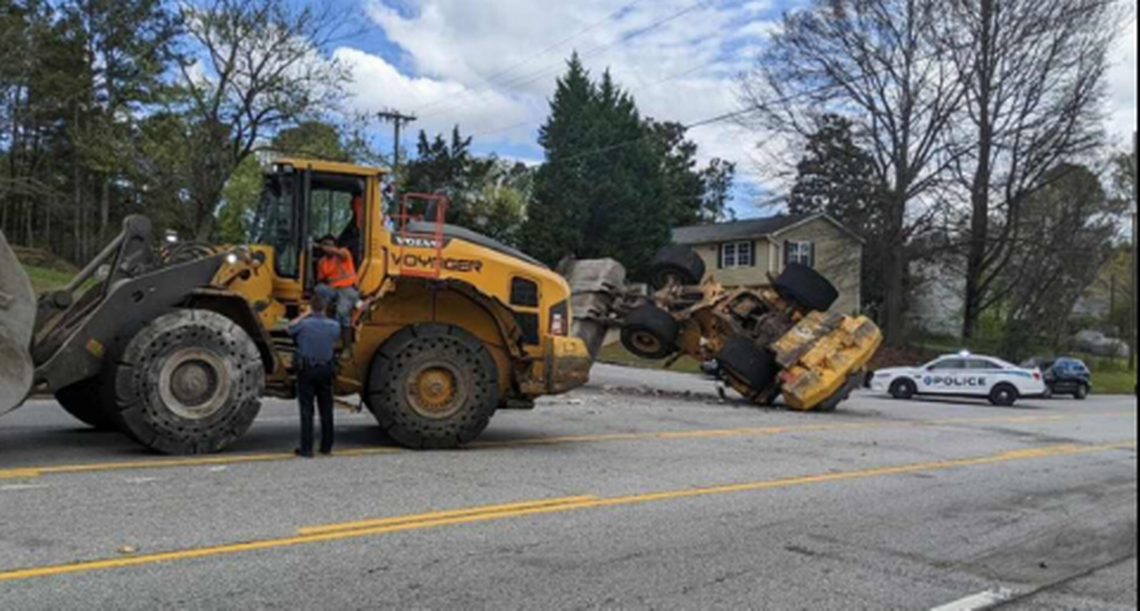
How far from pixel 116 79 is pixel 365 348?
1545 inches

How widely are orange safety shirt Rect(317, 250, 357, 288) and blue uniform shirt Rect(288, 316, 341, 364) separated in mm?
904

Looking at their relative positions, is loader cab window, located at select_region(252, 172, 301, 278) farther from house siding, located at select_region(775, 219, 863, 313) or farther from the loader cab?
house siding, located at select_region(775, 219, 863, 313)

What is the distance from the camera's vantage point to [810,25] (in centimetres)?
4022

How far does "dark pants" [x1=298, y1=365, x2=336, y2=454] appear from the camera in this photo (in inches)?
370

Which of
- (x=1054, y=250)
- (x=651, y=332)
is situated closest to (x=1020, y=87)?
(x=1054, y=250)

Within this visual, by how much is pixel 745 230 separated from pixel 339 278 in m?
48.1

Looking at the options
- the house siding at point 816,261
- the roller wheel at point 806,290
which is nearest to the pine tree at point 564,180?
the house siding at point 816,261

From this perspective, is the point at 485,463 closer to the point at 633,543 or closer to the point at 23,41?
the point at 633,543

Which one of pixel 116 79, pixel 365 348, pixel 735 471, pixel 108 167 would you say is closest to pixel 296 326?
pixel 365 348

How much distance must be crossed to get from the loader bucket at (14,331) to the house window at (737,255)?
162 feet

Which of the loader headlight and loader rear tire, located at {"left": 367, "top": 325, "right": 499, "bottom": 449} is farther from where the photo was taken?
the loader headlight

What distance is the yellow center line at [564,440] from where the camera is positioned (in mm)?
8203

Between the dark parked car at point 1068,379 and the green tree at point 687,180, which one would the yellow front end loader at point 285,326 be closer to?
the dark parked car at point 1068,379

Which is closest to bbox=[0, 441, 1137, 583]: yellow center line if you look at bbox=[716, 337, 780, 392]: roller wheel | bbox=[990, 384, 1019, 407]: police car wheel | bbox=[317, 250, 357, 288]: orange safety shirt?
bbox=[317, 250, 357, 288]: orange safety shirt
